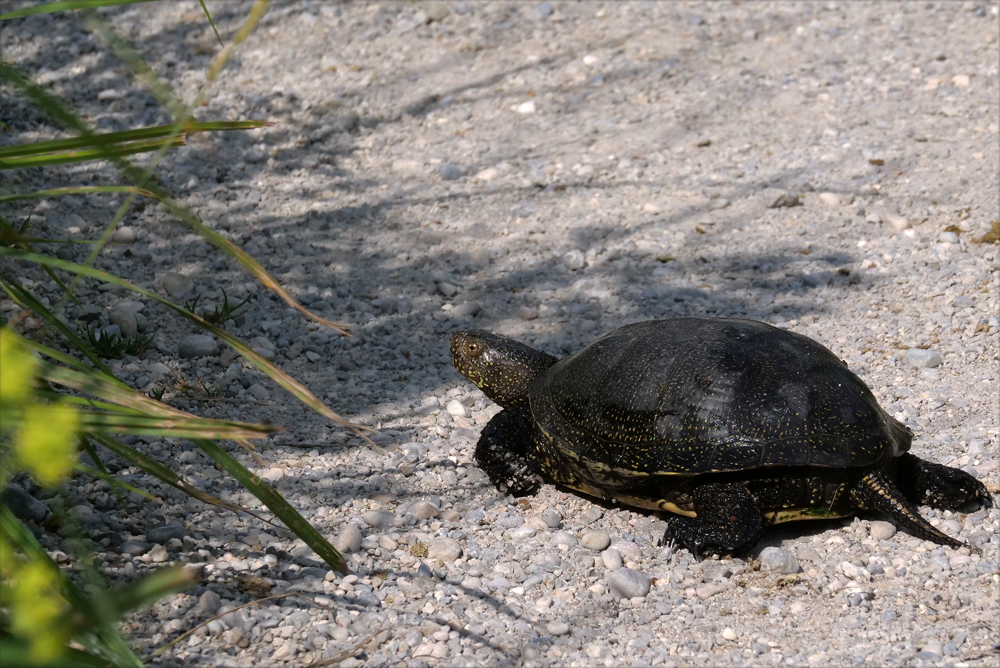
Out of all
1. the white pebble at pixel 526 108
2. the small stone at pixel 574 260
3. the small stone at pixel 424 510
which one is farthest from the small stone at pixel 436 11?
the small stone at pixel 424 510

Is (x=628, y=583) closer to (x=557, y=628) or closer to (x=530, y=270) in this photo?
(x=557, y=628)

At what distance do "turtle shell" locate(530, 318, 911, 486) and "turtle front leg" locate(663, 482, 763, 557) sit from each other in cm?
14

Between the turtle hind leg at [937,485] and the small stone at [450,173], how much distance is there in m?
3.94

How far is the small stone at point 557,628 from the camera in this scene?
2.96 meters

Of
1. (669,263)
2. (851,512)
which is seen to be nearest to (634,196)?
(669,263)

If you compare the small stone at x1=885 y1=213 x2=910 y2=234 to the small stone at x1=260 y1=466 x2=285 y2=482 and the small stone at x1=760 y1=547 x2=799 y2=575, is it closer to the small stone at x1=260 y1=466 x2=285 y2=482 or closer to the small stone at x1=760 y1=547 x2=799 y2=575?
the small stone at x1=760 y1=547 x2=799 y2=575

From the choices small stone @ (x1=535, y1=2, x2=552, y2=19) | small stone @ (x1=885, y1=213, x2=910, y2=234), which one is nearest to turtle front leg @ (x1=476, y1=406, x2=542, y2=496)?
small stone @ (x1=885, y1=213, x2=910, y2=234)

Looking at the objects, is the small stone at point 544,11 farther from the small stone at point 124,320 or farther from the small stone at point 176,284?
the small stone at point 124,320

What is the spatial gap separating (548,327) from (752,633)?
8.27 ft

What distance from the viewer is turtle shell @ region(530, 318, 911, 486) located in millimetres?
3275

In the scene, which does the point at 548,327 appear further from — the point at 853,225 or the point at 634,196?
the point at 853,225

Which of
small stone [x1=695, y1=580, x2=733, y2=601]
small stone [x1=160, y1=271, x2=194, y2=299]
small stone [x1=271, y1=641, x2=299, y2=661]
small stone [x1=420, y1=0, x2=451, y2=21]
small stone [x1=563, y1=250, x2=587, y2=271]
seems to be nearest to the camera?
small stone [x1=271, y1=641, x2=299, y2=661]

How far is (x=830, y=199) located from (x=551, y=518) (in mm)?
3557

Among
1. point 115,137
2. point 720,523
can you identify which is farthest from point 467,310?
point 115,137
